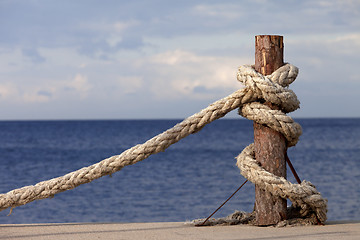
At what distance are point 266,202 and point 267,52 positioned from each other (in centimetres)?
111

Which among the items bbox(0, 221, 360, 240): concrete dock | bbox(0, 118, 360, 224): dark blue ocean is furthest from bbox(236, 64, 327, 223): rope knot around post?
bbox(0, 118, 360, 224): dark blue ocean

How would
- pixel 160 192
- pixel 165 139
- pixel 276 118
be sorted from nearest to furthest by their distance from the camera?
1. pixel 276 118
2. pixel 165 139
3. pixel 160 192

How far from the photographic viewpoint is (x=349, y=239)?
126 inches

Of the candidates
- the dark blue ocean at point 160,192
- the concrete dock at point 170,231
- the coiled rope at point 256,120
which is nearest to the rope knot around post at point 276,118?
the coiled rope at point 256,120

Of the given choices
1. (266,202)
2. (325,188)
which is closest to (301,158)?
(325,188)

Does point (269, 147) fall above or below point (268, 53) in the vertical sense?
below

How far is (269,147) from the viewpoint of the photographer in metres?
3.55

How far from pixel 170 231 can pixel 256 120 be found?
1.02 m

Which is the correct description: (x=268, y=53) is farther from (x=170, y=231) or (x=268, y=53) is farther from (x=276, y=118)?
(x=170, y=231)

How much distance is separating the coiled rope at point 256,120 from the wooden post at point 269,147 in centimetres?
7

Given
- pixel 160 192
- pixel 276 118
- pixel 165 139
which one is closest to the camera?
pixel 276 118

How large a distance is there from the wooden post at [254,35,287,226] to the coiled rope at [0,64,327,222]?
69mm

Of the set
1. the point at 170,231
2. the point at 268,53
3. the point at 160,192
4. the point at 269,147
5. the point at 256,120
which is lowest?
the point at 160,192

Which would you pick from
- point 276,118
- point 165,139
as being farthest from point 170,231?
point 276,118
